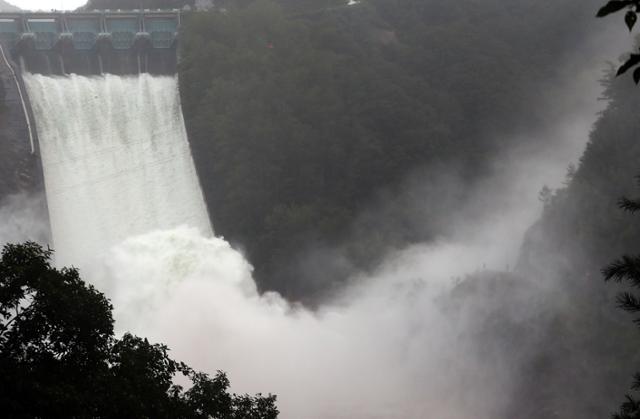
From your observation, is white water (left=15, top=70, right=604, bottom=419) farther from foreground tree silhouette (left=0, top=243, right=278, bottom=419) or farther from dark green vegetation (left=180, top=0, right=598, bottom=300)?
foreground tree silhouette (left=0, top=243, right=278, bottom=419)

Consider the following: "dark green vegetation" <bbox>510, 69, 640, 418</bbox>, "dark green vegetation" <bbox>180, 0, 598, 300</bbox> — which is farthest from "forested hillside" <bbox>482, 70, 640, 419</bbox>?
"dark green vegetation" <bbox>180, 0, 598, 300</bbox>

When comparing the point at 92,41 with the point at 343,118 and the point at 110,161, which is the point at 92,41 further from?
the point at 343,118

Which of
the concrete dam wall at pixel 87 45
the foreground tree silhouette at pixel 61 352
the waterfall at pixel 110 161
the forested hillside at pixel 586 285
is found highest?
the concrete dam wall at pixel 87 45

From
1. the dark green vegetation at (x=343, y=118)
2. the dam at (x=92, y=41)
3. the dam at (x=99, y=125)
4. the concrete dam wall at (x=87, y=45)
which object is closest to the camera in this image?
the dark green vegetation at (x=343, y=118)

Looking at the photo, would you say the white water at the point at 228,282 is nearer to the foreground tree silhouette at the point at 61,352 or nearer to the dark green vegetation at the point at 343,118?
the dark green vegetation at the point at 343,118

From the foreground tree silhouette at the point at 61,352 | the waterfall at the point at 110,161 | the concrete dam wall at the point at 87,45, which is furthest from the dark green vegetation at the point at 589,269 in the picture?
the concrete dam wall at the point at 87,45

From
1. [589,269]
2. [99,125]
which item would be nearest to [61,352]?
[589,269]
